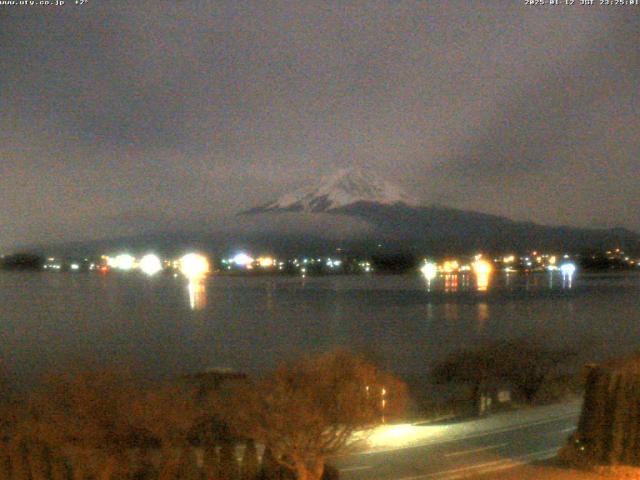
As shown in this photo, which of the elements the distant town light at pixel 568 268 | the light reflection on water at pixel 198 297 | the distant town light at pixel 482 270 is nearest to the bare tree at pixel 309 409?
the light reflection on water at pixel 198 297

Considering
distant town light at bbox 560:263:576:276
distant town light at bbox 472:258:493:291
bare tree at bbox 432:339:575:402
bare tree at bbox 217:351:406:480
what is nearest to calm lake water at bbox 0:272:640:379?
bare tree at bbox 432:339:575:402

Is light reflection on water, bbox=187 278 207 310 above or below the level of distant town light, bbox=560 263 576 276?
below

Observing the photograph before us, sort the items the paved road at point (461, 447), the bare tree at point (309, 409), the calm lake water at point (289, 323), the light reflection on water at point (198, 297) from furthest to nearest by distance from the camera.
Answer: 1. the light reflection on water at point (198, 297)
2. the calm lake water at point (289, 323)
3. the paved road at point (461, 447)
4. the bare tree at point (309, 409)

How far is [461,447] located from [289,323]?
47.2m

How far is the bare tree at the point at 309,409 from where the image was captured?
885 centimetres

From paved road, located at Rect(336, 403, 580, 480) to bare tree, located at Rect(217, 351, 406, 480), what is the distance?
2.66 meters

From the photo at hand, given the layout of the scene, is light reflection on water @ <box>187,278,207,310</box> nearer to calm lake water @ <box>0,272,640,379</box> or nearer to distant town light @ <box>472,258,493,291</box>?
calm lake water @ <box>0,272,640,379</box>

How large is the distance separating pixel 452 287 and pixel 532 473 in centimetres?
10016

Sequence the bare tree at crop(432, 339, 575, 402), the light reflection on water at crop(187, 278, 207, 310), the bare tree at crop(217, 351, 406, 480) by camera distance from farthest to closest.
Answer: the light reflection on water at crop(187, 278, 207, 310)
the bare tree at crop(432, 339, 575, 402)
the bare tree at crop(217, 351, 406, 480)

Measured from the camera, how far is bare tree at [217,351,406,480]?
29.0 feet

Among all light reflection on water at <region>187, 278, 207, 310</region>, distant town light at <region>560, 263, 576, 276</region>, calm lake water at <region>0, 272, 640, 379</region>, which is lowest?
calm lake water at <region>0, 272, 640, 379</region>

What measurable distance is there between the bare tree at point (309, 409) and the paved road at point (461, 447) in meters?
2.66

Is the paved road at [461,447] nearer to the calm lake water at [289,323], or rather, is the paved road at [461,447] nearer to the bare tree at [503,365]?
the bare tree at [503,365]

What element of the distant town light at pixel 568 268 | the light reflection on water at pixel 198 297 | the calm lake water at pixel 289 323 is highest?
the distant town light at pixel 568 268
